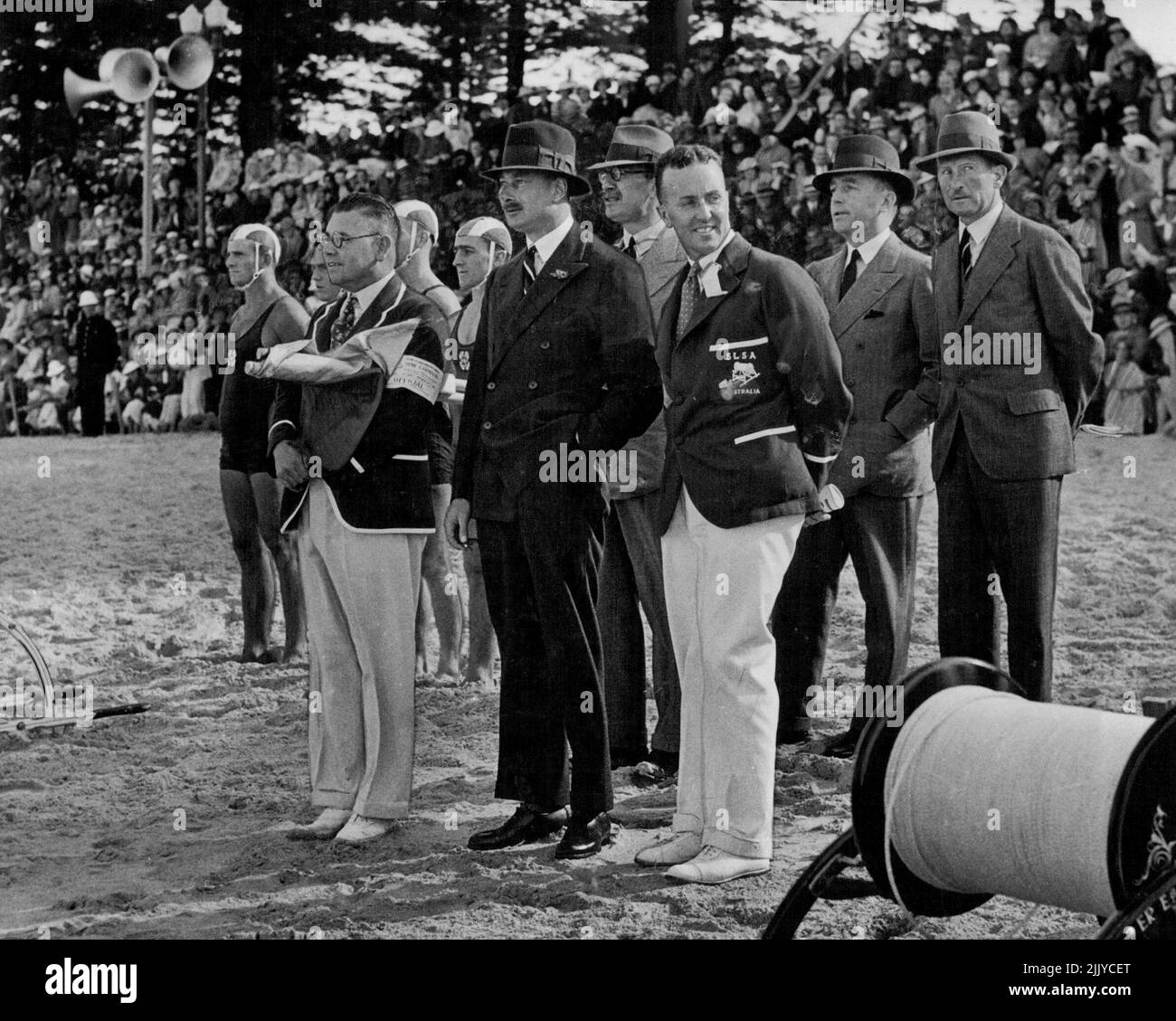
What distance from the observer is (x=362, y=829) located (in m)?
4.46

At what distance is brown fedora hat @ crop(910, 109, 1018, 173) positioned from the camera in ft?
15.2

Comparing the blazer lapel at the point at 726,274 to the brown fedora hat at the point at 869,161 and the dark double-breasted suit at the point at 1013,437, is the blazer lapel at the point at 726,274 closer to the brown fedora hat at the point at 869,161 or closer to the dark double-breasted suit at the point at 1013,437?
the dark double-breasted suit at the point at 1013,437

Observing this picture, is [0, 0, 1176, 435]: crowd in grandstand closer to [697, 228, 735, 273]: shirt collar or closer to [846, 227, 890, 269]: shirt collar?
[846, 227, 890, 269]: shirt collar

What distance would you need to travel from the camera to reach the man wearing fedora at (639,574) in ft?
16.2

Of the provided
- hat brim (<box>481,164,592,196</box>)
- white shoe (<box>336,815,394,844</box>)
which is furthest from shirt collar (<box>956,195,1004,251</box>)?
white shoe (<box>336,815,394,844</box>)

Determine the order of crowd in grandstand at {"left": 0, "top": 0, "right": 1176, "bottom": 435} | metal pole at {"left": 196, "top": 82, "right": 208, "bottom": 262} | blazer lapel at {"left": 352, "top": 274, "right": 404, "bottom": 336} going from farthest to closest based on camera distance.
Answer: metal pole at {"left": 196, "top": 82, "right": 208, "bottom": 262}, crowd in grandstand at {"left": 0, "top": 0, "right": 1176, "bottom": 435}, blazer lapel at {"left": 352, "top": 274, "right": 404, "bottom": 336}

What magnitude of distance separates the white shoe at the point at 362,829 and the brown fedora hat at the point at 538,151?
1.69 meters

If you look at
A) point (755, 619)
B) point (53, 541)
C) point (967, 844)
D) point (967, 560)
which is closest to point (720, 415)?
point (755, 619)

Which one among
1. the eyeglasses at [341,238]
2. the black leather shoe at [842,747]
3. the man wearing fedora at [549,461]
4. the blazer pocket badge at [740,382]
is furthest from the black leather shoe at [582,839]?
the eyeglasses at [341,238]

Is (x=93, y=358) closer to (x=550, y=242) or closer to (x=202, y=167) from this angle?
(x=202, y=167)

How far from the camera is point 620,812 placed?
4.55 meters

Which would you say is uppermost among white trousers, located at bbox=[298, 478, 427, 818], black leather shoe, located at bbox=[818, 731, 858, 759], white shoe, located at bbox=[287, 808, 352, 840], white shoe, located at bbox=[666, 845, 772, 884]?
white trousers, located at bbox=[298, 478, 427, 818]

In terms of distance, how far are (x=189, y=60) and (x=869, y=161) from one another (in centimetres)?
290

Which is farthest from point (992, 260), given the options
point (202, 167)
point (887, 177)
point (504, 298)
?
point (202, 167)
